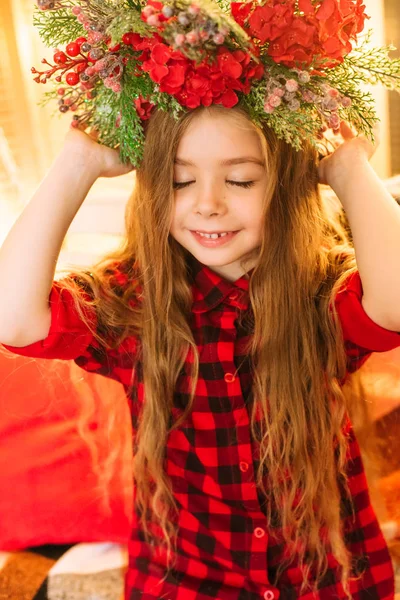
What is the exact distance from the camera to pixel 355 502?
1.06 meters

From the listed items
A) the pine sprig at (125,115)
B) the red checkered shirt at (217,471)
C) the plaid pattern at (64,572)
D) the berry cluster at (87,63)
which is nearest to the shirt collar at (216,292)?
the red checkered shirt at (217,471)

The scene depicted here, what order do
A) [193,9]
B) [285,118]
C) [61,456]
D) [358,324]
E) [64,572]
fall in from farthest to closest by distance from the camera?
[61,456] < [64,572] < [358,324] < [285,118] < [193,9]

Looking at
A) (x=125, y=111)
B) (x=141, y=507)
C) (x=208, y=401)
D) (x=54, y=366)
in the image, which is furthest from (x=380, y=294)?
(x=54, y=366)

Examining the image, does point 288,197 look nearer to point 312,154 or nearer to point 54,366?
point 312,154

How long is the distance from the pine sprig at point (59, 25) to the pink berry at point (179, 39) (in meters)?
0.17

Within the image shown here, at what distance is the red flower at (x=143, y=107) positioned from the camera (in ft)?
2.67

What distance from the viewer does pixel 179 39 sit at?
2.32ft

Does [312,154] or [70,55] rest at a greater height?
[70,55]

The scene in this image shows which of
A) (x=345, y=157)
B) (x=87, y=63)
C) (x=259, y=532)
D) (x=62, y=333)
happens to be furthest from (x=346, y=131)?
(x=259, y=532)

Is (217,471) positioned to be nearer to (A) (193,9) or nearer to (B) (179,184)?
(B) (179,184)

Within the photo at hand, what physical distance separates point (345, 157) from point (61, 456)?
774 millimetres

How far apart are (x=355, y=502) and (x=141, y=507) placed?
0.37 m

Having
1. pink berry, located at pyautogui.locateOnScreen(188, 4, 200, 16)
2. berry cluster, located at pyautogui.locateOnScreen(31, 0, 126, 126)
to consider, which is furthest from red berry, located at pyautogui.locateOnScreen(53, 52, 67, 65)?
pink berry, located at pyautogui.locateOnScreen(188, 4, 200, 16)

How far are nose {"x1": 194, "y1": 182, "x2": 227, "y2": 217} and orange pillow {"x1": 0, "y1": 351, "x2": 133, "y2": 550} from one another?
1.74ft
